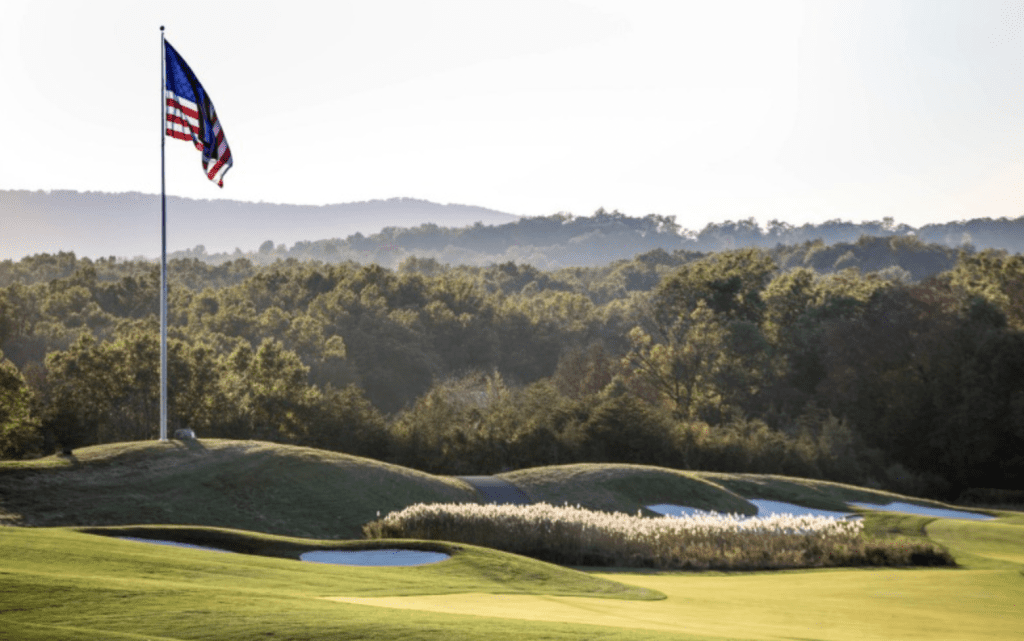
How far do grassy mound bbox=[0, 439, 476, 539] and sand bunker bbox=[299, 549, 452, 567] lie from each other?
228 inches

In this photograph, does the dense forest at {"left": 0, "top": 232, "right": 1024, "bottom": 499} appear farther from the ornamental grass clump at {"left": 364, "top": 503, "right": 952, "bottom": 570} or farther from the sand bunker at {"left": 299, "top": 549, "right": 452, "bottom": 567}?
the sand bunker at {"left": 299, "top": 549, "right": 452, "bottom": 567}

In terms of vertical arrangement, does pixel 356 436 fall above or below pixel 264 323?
below

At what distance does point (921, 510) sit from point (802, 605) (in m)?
20.6

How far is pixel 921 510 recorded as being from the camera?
3412 centimetres

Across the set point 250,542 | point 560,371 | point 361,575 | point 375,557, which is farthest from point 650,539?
point 560,371

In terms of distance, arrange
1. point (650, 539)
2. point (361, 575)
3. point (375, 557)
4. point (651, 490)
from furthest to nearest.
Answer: point (651, 490)
point (650, 539)
point (375, 557)
point (361, 575)

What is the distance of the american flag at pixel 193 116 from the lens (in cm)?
2569

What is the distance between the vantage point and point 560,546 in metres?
22.0

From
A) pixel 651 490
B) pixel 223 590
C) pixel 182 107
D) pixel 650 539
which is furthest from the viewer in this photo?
pixel 651 490

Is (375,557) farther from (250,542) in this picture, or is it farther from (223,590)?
(223,590)

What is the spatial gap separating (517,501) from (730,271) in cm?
3968

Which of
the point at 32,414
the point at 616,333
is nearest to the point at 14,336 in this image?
the point at 32,414

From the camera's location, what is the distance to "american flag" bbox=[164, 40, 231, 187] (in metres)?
25.7

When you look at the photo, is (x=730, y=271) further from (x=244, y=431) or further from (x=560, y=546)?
(x=560, y=546)
